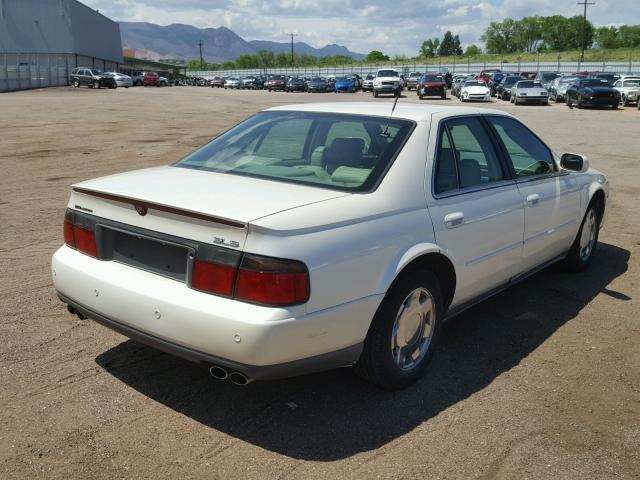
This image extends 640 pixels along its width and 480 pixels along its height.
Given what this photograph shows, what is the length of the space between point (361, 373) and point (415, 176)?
1.15 meters

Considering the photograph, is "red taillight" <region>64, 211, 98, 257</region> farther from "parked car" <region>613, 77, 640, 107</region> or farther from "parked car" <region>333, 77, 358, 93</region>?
"parked car" <region>333, 77, 358, 93</region>

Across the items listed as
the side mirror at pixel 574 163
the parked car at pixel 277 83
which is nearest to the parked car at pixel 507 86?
the parked car at pixel 277 83

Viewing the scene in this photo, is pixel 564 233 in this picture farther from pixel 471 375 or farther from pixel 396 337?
pixel 396 337

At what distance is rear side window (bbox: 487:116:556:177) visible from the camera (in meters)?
4.82

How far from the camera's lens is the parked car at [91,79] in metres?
56.6

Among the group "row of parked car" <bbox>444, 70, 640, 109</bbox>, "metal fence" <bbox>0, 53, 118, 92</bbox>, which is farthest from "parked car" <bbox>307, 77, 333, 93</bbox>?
A: "metal fence" <bbox>0, 53, 118, 92</bbox>

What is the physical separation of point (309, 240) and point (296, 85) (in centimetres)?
6123

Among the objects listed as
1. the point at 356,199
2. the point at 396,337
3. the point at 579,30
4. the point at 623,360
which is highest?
the point at 579,30

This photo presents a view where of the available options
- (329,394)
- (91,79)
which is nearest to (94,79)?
(91,79)

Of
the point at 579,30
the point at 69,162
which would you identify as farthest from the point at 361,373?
the point at 579,30

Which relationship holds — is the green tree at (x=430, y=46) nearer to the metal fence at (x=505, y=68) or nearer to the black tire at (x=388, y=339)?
the metal fence at (x=505, y=68)

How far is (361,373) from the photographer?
3596 mm

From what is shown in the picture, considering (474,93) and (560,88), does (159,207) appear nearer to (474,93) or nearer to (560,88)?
(474,93)

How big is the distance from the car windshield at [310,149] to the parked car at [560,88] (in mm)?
37069
